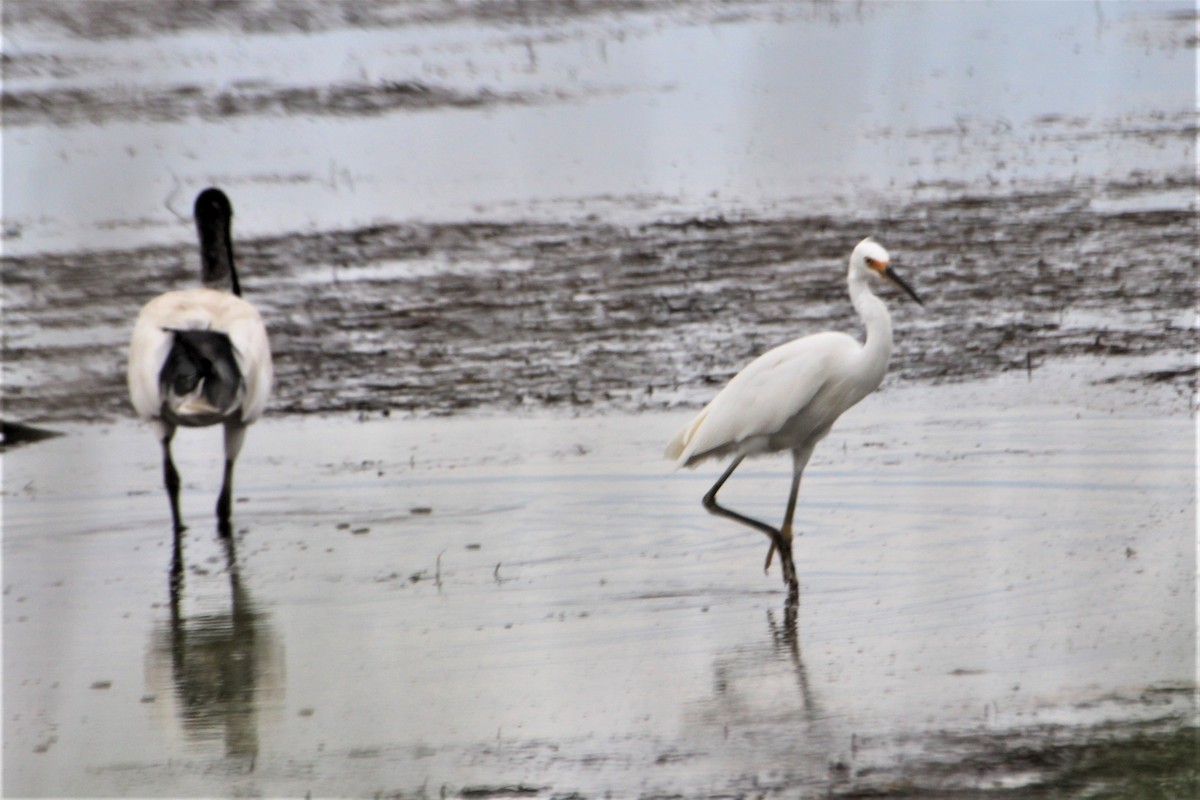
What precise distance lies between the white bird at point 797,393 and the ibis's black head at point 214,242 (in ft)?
9.66

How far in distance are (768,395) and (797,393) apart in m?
0.11

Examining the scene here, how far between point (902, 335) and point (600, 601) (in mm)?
4448

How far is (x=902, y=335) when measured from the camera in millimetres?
10172

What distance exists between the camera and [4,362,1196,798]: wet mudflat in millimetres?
4652

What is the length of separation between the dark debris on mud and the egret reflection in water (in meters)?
3.05

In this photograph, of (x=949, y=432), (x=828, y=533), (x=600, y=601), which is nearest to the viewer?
(x=600, y=601)

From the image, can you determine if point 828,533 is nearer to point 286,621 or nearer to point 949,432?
point 949,432

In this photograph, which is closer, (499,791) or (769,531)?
(499,791)

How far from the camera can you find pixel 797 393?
21.9 ft

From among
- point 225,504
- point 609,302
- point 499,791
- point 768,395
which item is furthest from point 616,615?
point 609,302

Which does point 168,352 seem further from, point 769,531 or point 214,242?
point 769,531

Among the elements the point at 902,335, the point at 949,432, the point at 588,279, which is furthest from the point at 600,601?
the point at 588,279

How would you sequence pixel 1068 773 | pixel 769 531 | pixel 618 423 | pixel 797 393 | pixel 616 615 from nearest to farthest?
pixel 1068 773
pixel 616 615
pixel 769 531
pixel 797 393
pixel 618 423

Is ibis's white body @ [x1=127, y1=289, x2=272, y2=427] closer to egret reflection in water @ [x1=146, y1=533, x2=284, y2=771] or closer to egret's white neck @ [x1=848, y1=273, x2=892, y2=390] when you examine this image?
egret reflection in water @ [x1=146, y1=533, x2=284, y2=771]
